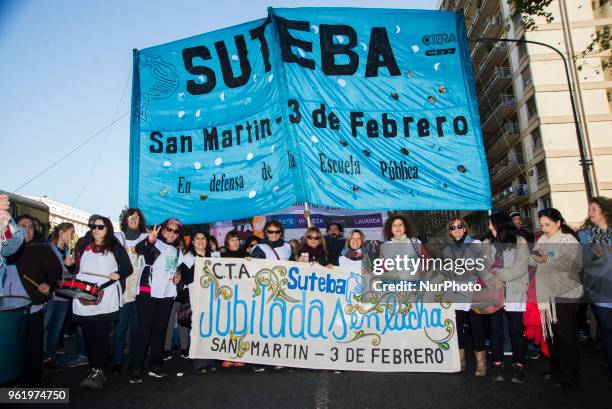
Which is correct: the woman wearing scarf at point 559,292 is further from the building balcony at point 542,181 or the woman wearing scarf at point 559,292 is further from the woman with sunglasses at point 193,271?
the building balcony at point 542,181

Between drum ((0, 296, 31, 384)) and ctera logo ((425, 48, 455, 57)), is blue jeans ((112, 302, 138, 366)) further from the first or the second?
ctera logo ((425, 48, 455, 57))

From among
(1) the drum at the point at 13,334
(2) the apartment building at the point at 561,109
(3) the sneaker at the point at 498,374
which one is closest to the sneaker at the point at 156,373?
(1) the drum at the point at 13,334

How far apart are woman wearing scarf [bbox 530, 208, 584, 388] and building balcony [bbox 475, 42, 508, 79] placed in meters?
36.1

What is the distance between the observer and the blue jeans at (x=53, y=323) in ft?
20.6

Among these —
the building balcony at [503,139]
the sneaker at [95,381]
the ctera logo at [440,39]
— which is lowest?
the sneaker at [95,381]

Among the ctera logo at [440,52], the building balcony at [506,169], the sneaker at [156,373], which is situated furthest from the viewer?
the building balcony at [506,169]

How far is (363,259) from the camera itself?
5977 millimetres

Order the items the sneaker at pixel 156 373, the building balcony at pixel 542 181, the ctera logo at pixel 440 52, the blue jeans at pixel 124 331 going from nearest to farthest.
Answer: the sneaker at pixel 156 373 → the blue jeans at pixel 124 331 → the ctera logo at pixel 440 52 → the building balcony at pixel 542 181

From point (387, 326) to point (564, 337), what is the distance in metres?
1.83

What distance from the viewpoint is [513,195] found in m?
35.8

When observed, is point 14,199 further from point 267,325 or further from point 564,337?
point 564,337

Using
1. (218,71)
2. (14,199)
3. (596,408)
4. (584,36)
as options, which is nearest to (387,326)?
(596,408)

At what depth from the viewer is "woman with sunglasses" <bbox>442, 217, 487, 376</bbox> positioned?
17.5 feet

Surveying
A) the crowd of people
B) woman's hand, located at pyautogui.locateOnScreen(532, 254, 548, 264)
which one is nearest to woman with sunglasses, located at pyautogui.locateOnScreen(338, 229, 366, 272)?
the crowd of people
